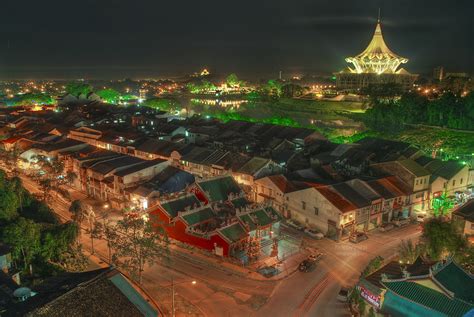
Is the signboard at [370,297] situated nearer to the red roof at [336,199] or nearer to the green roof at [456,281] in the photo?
the green roof at [456,281]

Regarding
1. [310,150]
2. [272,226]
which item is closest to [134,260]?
[272,226]

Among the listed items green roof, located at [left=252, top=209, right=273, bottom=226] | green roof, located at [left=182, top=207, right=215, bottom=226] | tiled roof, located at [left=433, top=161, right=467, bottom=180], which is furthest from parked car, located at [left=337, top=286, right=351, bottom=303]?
tiled roof, located at [left=433, top=161, right=467, bottom=180]

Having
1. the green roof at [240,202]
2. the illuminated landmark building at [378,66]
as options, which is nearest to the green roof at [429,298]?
the green roof at [240,202]

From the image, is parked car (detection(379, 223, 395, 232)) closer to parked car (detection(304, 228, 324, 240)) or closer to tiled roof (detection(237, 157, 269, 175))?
parked car (detection(304, 228, 324, 240))

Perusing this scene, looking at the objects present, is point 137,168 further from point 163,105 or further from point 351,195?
point 163,105

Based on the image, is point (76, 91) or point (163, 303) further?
point (76, 91)

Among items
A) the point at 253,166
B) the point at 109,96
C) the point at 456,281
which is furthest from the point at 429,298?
the point at 109,96

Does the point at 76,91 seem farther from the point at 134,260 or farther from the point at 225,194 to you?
the point at 134,260

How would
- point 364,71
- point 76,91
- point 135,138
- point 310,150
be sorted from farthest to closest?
point 76,91
point 364,71
point 135,138
point 310,150
